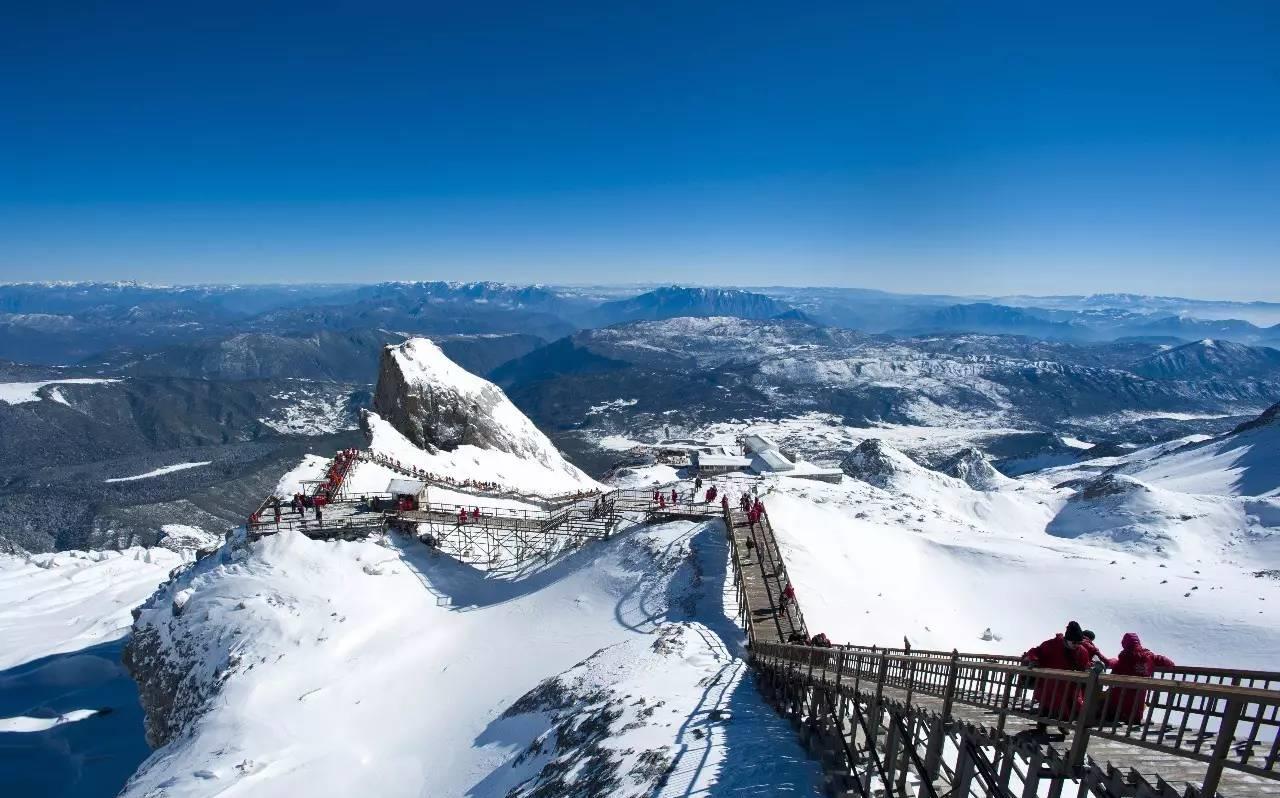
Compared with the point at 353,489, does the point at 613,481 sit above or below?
below

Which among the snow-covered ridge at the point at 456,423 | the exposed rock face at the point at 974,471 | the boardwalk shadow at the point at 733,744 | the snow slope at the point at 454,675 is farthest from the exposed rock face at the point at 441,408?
the exposed rock face at the point at 974,471

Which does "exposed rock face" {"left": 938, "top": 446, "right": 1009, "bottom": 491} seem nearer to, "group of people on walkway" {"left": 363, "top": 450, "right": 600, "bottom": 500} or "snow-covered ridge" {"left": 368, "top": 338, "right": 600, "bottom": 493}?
"snow-covered ridge" {"left": 368, "top": 338, "right": 600, "bottom": 493}

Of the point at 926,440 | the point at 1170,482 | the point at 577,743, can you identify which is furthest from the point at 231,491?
the point at 926,440

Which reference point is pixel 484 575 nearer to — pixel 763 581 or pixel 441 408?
pixel 763 581

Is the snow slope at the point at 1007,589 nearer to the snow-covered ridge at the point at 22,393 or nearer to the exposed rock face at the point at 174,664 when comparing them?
the exposed rock face at the point at 174,664

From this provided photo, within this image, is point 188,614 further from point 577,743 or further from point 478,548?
point 577,743

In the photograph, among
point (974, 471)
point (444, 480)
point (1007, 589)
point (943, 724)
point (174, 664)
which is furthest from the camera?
point (974, 471)

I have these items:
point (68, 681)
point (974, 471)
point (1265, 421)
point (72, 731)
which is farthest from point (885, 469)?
point (68, 681)
